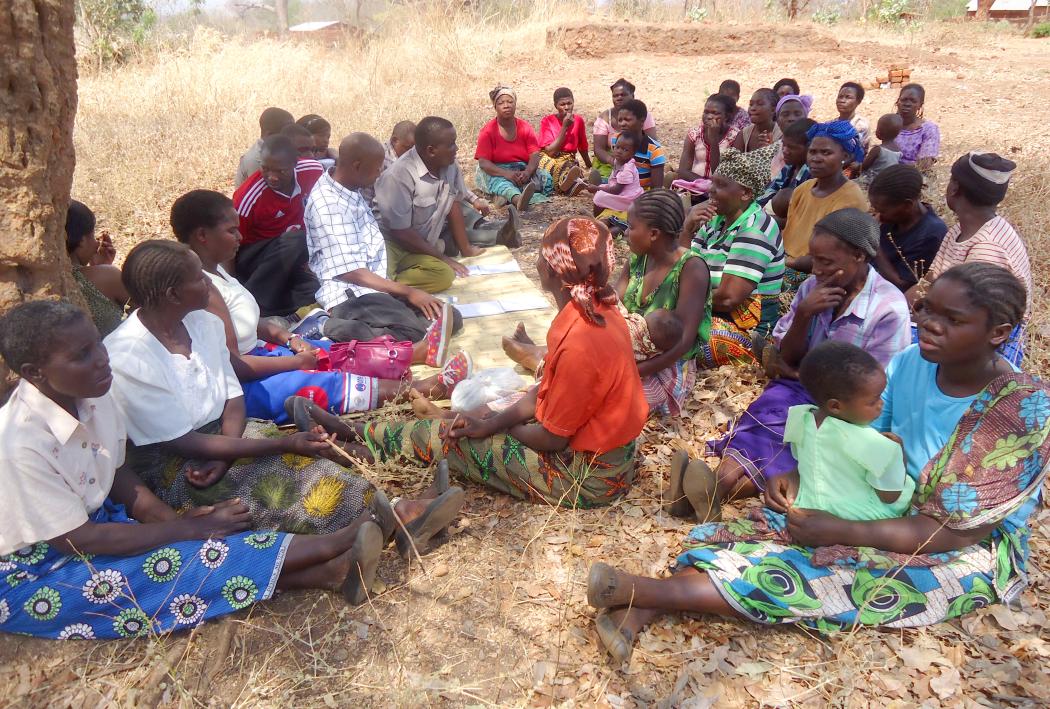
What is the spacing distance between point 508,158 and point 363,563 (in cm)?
635

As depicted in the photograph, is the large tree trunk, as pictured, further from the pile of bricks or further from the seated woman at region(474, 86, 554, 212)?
the pile of bricks

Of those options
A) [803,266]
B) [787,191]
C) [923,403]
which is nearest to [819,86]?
[787,191]

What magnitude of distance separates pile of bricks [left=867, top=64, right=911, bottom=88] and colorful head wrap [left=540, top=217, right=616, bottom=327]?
1157 centimetres

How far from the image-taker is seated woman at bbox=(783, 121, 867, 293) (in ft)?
16.1

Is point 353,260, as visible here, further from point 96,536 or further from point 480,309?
point 96,536

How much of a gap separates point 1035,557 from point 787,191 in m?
3.83

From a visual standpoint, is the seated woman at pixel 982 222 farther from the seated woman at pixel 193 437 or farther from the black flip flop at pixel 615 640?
the seated woman at pixel 193 437

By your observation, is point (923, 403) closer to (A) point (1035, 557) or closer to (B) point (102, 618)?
(A) point (1035, 557)

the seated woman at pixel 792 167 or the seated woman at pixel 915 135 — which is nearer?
the seated woman at pixel 792 167

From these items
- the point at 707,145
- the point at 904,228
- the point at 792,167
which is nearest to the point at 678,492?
the point at 904,228

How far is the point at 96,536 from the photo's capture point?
2387 millimetres

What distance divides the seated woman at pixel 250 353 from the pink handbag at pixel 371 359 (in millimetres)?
143

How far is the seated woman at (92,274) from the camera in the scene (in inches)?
135

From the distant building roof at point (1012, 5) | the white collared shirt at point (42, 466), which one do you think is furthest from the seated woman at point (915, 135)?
the distant building roof at point (1012, 5)
